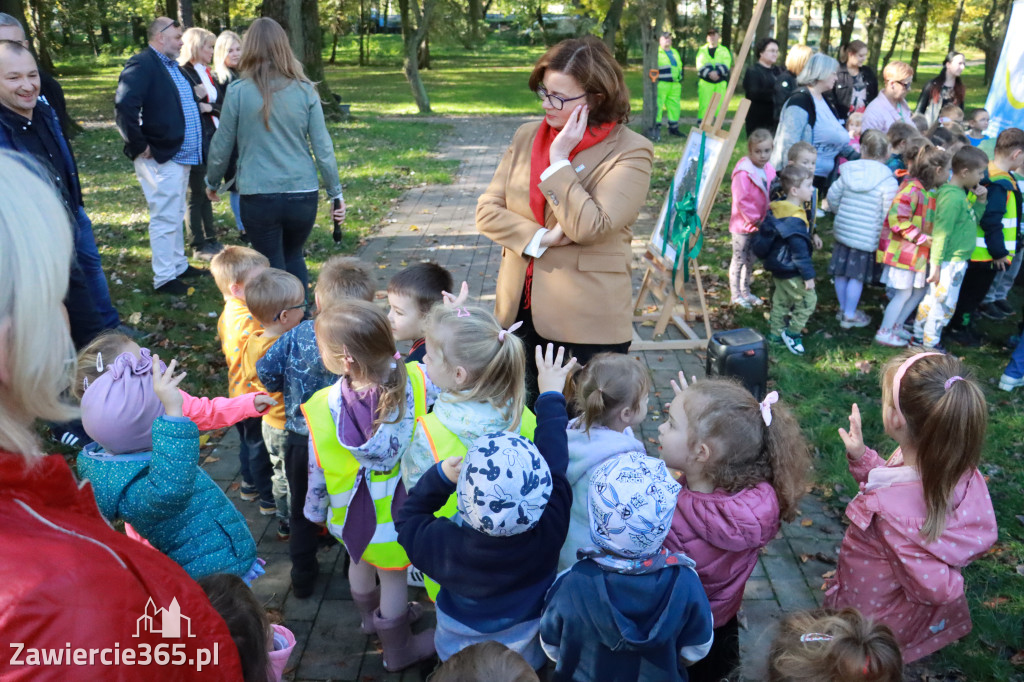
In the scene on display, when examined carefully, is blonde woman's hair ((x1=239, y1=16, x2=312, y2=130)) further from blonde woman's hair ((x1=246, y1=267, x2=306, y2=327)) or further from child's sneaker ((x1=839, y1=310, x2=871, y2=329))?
child's sneaker ((x1=839, y1=310, x2=871, y2=329))

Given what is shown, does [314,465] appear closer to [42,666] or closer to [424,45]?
[42,666]

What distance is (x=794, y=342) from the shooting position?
20.8 feet

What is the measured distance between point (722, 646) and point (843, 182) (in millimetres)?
4876

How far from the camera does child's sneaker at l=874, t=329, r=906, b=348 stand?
6.40m

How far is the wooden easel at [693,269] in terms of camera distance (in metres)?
5.82

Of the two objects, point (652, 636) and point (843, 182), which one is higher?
point (843, 182)

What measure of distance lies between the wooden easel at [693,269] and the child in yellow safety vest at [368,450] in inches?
140

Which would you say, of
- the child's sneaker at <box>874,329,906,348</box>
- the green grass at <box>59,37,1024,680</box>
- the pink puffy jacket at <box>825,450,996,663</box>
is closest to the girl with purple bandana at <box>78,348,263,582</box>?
the pink puffy jacket at <box>825,450,996,663</box>

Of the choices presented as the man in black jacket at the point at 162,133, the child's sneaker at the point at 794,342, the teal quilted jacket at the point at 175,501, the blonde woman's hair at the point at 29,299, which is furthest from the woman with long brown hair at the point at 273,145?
the blonde woman's hair at the point at 29,299

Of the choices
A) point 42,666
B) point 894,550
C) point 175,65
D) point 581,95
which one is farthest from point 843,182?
point 42,666

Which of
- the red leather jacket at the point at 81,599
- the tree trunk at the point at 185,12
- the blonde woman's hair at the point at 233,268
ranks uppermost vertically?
the tree trunk at the point at 185,12

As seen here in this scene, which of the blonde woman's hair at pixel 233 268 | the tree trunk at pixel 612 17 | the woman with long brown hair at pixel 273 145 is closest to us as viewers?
the blonde woman's hair at pixel 233 268

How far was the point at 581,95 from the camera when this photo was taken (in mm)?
3303

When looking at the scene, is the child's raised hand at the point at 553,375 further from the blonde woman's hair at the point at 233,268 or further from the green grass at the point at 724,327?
the green grass at the point at 724,327
